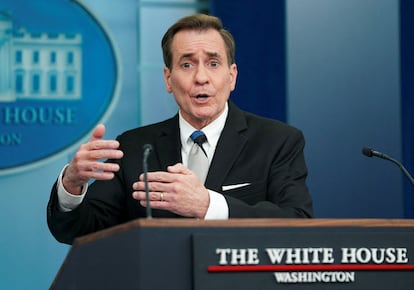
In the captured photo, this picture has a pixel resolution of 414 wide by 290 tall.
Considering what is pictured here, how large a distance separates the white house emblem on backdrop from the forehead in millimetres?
1688

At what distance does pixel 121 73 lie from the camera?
5105mm

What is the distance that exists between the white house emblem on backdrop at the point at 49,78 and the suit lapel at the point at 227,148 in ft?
5.59

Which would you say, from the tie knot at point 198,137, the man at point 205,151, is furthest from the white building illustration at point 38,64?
the tie knot at point 198,137

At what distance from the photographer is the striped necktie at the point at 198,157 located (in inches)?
129

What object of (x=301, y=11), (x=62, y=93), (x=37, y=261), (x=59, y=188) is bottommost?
(x=37, y=261)

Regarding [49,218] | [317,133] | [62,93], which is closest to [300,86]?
[317,133]

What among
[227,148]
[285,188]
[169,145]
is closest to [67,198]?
[169,145]

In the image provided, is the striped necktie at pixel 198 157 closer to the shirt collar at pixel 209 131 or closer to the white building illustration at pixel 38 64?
the shirt collar at pixel 209 131

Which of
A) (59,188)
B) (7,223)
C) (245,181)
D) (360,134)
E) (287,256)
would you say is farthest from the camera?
(360,134)

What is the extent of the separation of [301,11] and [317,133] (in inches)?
26.0

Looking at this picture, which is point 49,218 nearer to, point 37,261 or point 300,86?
point 37,261

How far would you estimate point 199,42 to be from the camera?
133 inches

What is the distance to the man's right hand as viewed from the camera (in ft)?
8.93

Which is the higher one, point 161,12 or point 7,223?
A: point 161,12
